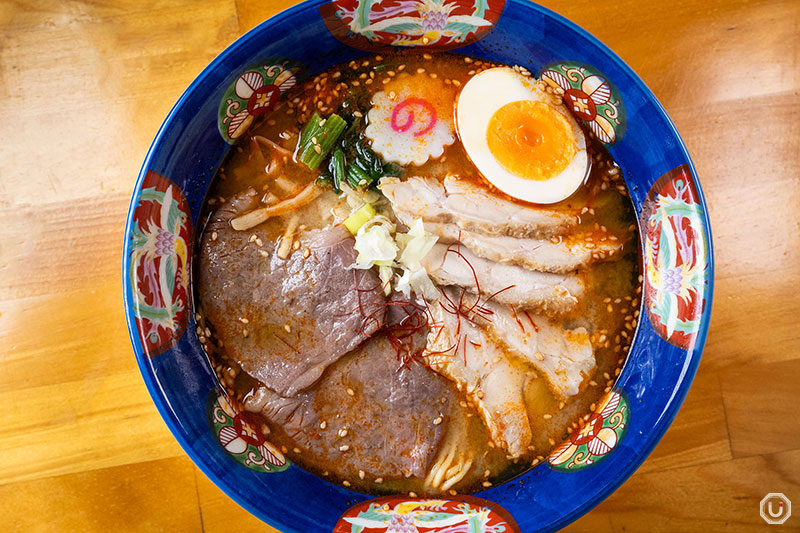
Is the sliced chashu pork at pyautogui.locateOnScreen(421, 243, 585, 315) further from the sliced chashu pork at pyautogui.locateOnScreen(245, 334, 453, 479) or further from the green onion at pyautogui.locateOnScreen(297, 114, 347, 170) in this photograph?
the green onion at pyautogui.locateOnScreen(297, 114, 347, 170)

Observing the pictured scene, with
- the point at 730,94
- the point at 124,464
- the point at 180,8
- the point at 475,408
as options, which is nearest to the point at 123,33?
the point at 180,8

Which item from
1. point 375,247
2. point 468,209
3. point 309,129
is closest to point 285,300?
point 375,247

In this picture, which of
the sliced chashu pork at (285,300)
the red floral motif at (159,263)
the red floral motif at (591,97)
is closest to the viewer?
the red floral motif at (159,263)

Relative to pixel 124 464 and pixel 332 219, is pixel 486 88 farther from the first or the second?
pixel 124 464

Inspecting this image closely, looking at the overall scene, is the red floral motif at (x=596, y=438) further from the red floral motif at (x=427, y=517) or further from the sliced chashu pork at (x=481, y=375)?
the red floral motif at (x=427, y=517)

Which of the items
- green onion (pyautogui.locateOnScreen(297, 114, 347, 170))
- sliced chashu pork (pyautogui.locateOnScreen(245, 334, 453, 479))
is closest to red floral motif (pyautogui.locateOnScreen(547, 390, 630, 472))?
sliced chashu pork (pyautogui.locateOnScreen(245, 334, 453, 479))

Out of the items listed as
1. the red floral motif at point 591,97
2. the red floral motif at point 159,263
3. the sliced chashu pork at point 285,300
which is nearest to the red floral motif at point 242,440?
the sliced chashu pork at point 285,300
